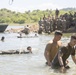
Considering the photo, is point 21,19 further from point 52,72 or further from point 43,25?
point 52,72

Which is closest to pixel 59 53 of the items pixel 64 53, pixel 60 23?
pixel 64 53

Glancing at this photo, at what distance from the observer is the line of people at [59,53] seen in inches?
404

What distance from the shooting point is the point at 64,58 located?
Result: 1077 centimetres

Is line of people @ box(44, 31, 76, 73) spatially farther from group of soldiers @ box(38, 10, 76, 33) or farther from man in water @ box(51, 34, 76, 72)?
group of soldiers @ box(38, 10, 76, 33)

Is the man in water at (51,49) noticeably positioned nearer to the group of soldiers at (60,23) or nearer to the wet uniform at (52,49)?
the wet uniform at (52,49)

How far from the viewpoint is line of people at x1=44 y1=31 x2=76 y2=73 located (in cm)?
1027

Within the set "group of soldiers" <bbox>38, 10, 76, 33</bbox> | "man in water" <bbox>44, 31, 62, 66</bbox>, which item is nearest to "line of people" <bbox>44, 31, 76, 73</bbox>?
"man in water" <bbox>44, 31, 62, 66</bbox>

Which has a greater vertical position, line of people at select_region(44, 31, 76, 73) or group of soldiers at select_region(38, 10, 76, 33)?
line of people at select_region(44, 31, 76, 73)

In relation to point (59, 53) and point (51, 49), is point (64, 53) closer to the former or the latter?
point (59, 53)

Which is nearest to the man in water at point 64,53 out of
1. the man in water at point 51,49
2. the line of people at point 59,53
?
the line of people at point 59,53

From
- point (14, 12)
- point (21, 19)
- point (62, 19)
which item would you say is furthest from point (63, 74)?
point (14, 12)

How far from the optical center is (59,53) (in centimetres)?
1037

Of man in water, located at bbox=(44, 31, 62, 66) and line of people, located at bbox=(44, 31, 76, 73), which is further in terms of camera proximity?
man in water, located at bbox=(44, 31, 62, 66)

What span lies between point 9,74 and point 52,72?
1.57 m
